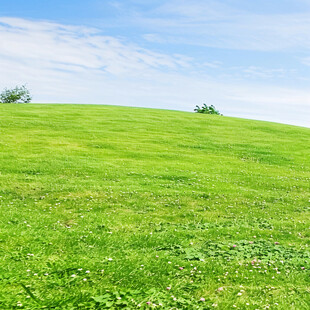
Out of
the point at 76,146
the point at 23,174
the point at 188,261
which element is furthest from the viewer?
the point at 76,146

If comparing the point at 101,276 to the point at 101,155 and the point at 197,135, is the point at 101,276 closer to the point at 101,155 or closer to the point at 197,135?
the point at 101,155

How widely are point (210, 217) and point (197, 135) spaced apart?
24707mm

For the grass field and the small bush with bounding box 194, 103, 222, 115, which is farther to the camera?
the small bush with bounding box 194, 103, 222, 115

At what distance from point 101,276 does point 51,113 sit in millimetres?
40504

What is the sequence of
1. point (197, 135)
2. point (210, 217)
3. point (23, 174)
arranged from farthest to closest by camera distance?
point (197, 135) < point (23, 174) < point (210, 217)

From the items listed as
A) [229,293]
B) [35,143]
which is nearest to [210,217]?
[229,293]

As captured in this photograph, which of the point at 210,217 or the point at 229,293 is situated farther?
the point at 210,217

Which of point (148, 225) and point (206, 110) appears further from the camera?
point (206, 110)

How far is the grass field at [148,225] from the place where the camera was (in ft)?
27.3

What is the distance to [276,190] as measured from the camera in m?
20.9

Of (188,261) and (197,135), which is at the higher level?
(197,135)

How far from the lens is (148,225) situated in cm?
1348

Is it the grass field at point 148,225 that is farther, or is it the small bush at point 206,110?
the small bush at point 206,110

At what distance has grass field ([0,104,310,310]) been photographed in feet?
27.3
